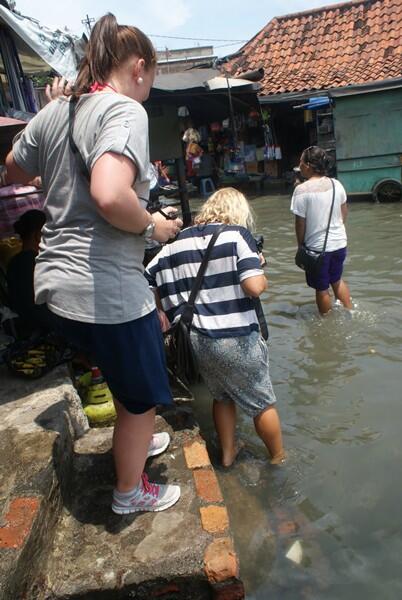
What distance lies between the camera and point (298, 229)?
16.8 feet

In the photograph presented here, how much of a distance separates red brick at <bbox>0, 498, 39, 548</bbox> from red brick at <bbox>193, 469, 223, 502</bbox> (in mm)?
741

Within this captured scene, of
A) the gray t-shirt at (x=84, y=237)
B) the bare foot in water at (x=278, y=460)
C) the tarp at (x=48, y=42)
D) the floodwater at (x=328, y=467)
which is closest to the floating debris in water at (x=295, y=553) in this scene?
the floodwater at (x=328, y=467)

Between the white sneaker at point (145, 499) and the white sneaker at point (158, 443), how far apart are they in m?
0.34

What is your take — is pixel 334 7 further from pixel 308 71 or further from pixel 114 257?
pixel 114 257

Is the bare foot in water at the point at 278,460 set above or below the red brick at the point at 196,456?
below

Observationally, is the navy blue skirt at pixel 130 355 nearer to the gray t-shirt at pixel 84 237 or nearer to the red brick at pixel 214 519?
the gray t-shirt at pixel 84 237

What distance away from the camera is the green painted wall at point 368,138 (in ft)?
38.5

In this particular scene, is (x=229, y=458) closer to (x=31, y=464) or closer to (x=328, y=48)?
(x=31, y=464)

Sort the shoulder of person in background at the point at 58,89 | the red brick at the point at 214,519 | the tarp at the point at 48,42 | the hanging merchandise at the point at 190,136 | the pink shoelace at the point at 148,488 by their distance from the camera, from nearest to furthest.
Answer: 1. the shoulder of person in background at the point at 58,89
2. the red brick at the point at 214,519
3. the pink shoelace at the point at 148,488
4. the tarp at the point at 48,42
5. the hanging merchandise at the point at 190,136

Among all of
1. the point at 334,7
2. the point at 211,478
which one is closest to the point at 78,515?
the point at 211,478

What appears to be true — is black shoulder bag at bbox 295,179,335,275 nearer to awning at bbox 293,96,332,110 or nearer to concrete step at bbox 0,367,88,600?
concrete step at bbox 0,367,88,600

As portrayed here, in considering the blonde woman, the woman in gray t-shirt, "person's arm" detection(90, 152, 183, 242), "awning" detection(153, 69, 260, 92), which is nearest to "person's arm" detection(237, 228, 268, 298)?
the blonde woman

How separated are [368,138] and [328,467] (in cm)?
1069

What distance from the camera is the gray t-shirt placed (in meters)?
1.73
